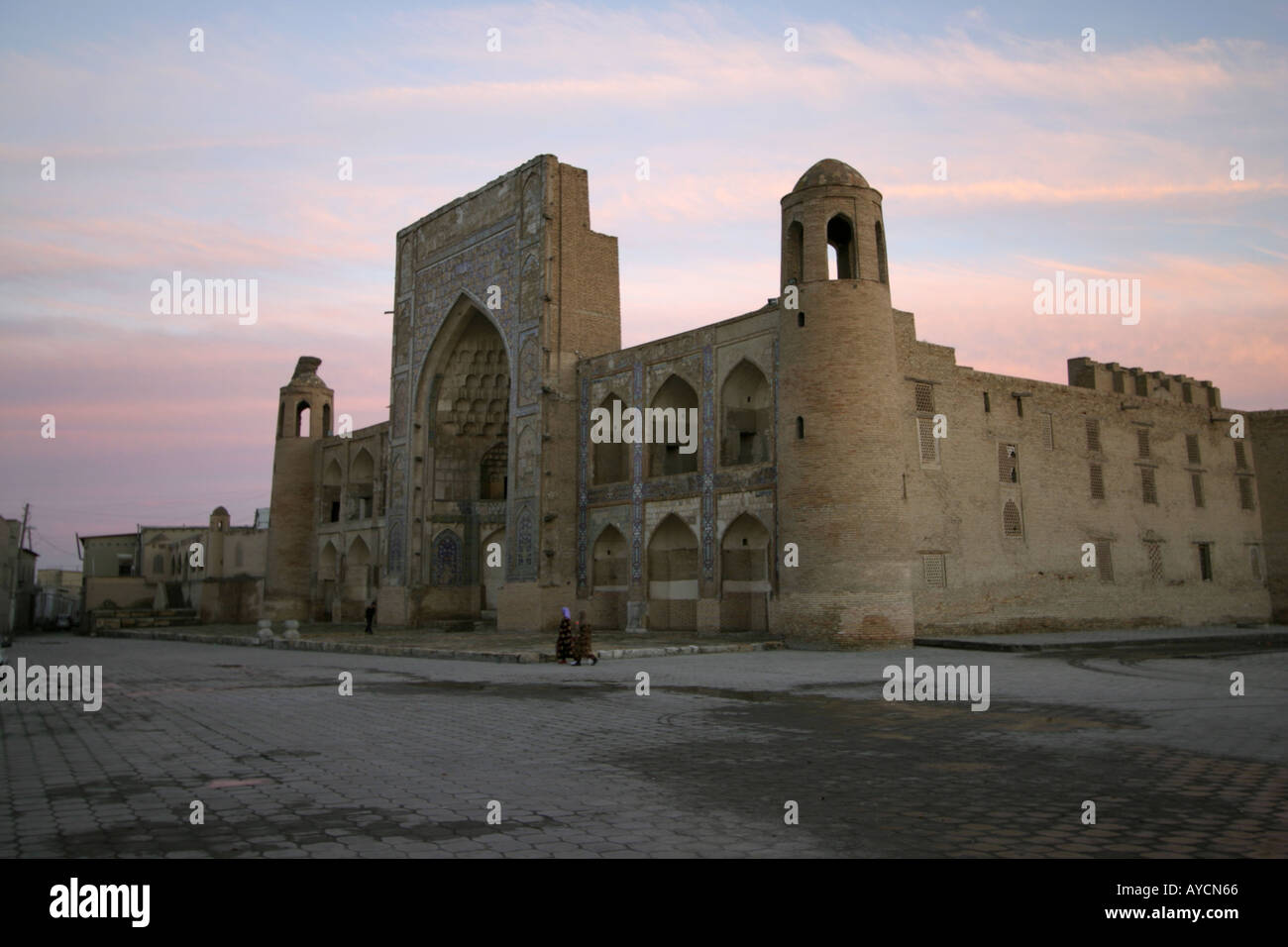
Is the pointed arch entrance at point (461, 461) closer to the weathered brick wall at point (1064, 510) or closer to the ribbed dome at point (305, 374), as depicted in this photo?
the ribbed dome at point (305, 374)

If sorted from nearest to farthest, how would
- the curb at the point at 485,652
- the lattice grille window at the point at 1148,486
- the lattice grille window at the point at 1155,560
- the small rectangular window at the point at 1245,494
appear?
the curb at the point at 485,652
the lattice grille window at the point at 1155,560
the lattice grille window at the point at 1148,486
the small rectangular window at the point at 1245,494

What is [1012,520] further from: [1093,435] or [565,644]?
[565,644]

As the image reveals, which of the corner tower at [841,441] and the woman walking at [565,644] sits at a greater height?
the corner tower at [841,441]

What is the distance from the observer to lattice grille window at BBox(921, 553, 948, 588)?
21.4 metres

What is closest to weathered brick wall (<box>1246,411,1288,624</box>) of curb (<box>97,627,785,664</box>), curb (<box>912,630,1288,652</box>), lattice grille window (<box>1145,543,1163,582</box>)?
lattice grille window (<box>1145,543,1163,582</box>)

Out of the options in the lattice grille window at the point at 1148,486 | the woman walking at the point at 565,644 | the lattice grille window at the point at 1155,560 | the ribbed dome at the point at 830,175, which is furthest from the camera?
the lattice grille window at the point at 1148,486

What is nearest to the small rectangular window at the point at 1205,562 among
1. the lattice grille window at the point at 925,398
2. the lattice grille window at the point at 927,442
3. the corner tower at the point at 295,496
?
the lattice grille window at the point at 927,442

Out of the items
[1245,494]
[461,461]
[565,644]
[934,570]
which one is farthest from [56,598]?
[1245,494]

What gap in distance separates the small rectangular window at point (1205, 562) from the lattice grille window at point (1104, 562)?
15.9 feet

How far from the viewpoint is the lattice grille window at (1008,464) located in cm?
2355

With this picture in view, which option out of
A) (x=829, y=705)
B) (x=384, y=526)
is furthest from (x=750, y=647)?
(x=384, y=526)

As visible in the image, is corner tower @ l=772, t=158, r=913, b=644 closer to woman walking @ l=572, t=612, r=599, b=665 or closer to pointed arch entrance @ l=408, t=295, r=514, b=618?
woman walking @ l=572, t=612, r=599, b=665

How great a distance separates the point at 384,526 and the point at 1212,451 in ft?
89.3
